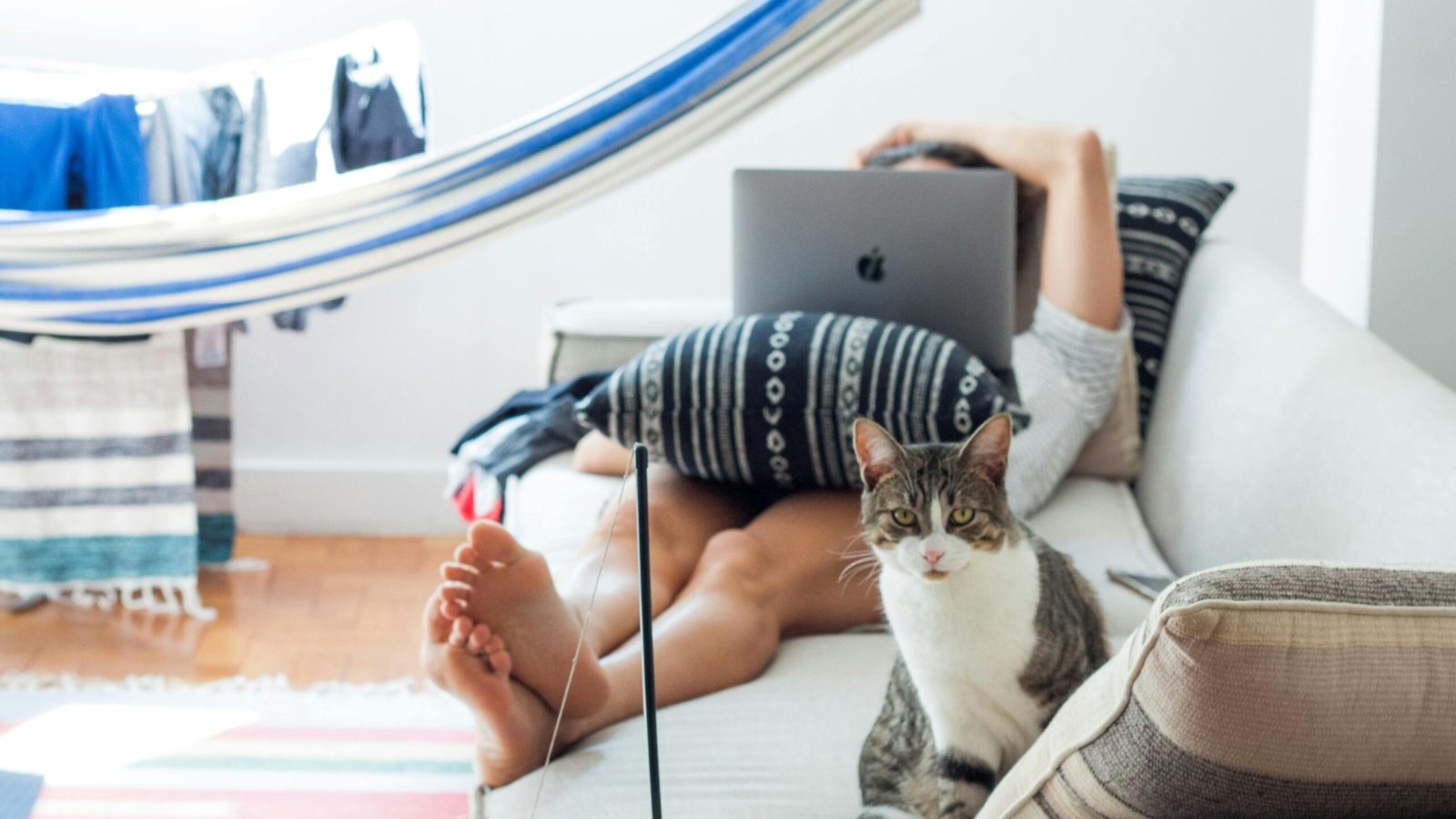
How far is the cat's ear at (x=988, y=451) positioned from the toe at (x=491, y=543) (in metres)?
0.34

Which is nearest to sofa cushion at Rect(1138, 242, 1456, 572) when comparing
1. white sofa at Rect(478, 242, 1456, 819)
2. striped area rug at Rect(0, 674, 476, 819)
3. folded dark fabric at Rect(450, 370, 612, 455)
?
white sofa at Rect(478, 242, 1456, 819)

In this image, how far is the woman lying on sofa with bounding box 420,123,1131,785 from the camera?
3.01 feet

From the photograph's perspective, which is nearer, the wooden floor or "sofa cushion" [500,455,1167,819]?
"sofa cushion" [500,455,1167,819]

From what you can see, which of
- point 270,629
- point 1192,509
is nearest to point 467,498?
point 270,629

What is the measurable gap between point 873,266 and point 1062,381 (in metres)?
0.32

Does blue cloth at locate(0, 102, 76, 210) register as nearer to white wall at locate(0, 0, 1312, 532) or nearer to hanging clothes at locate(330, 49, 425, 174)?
hanging clothes at locate(330, 49, 425, 174)

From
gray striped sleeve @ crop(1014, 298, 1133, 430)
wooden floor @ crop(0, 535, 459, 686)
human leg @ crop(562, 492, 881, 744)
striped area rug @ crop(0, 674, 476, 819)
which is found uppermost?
gray striped sleeve @ crop(1014, 298, 1133, 430)

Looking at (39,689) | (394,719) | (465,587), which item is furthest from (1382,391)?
(39,689)

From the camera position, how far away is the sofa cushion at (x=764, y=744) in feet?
2.89

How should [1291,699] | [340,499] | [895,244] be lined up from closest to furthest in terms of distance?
[1291,699]
[895,244]
[340,499]

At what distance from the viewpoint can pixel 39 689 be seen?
1.79m

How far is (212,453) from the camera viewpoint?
2.32 m

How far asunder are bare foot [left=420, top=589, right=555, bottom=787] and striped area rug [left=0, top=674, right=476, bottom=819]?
0.52m

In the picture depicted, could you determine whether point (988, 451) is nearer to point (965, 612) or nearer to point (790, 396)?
point (965, 612)
